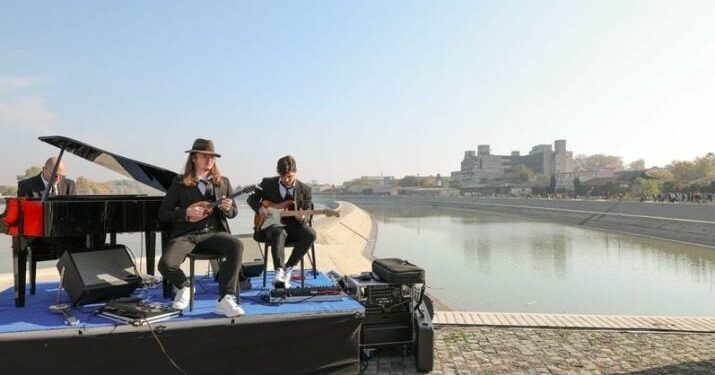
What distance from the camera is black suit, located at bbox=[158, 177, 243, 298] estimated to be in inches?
204

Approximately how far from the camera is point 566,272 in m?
22.9

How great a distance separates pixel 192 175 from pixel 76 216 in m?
1.35

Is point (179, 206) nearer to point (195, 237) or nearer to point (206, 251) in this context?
point (195, 237)

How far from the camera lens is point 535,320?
7352 mm

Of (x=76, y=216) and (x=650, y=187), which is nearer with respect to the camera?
(x=76, y=216)

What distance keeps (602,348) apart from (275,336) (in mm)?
4127

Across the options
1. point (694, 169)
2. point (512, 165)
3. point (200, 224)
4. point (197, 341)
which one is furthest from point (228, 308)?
point (512, 165)

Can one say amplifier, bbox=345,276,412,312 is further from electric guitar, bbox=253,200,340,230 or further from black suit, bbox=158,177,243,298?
black suit, bbox=158,177,243,298

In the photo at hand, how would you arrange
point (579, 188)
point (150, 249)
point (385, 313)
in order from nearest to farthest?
point (385, 313), point (150, 249), point (579, 188)

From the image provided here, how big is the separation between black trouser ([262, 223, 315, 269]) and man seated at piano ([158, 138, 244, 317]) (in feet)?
2.53

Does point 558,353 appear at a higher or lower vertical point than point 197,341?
lower

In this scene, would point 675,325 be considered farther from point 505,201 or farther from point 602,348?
point 505,201

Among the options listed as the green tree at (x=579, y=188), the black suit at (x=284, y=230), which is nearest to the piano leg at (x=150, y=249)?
the black suit at (x=284, y=230)

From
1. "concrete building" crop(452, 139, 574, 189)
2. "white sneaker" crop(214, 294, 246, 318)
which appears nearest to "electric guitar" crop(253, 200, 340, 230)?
"white sneaker" crop(214, 294, 246, 318)
